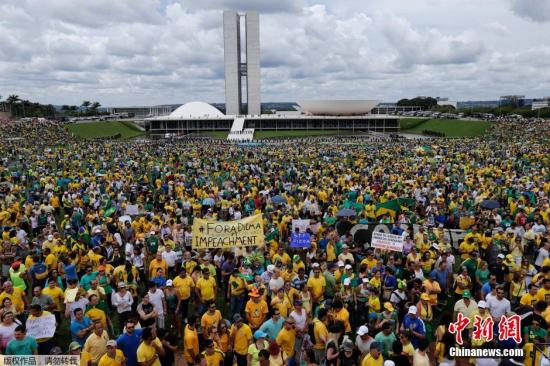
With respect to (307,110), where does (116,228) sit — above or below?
below

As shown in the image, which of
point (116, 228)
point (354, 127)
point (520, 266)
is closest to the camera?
point (520, 266)

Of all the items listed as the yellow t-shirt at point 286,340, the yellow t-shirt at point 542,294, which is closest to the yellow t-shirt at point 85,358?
the yellow t-shirt at point 286,340

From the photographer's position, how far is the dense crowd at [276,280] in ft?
19.3

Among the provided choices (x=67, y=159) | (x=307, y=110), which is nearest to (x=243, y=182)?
(x=67, y=159)

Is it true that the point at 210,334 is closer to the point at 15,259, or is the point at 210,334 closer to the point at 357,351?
the point at 357,351

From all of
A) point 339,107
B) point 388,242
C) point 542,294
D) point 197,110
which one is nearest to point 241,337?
point 388,242

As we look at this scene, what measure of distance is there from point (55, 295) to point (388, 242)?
611 centimetres

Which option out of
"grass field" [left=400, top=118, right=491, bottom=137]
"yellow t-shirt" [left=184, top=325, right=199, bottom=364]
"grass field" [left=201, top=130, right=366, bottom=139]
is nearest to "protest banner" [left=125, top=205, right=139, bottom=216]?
"yellow t-shirt" [left=184, top=325, right=199, bottom=364]

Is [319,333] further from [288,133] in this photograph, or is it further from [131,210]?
[288,133]

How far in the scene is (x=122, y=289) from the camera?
23.8 ft

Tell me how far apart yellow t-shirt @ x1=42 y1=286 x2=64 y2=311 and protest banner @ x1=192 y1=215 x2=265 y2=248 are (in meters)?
2.75

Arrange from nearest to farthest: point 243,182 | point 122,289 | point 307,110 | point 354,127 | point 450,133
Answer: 1. point 122,289
2. point 243,182
3. point 450,133
4. point 354,127
5. point 307,110

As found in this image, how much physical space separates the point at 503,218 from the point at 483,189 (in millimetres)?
3982

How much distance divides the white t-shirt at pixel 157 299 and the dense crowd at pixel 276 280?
A: 0.02 meters
